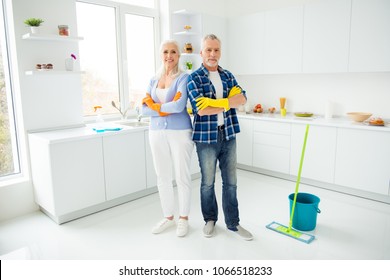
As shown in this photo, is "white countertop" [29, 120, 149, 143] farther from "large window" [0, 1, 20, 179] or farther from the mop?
the mop

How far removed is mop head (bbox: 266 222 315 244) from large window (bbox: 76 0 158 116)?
217 cm

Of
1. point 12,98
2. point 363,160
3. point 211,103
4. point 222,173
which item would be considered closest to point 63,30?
point 12,98

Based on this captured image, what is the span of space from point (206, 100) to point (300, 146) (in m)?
2.02

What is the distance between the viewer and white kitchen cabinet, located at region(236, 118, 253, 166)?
4344 millimetres

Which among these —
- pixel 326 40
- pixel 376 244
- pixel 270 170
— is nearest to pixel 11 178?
pixel 270 170

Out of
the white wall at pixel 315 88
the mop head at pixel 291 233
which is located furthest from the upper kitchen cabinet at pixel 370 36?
the mop head at pixel 291 233

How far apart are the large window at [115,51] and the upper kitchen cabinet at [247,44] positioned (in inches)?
44.6

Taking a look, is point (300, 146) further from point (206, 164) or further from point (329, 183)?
point (206, 164)

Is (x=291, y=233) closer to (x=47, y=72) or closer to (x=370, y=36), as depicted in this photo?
(x=370, y=36)

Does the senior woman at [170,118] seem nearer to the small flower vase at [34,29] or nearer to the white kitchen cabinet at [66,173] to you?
the white kitchen cabinet at [66,173]

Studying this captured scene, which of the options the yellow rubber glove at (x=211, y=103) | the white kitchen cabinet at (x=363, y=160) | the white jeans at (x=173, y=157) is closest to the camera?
the yellow rubber glove at (x=211, y=103)

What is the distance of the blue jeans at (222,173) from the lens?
2.42 meters

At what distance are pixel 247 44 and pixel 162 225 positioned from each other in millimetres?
2869

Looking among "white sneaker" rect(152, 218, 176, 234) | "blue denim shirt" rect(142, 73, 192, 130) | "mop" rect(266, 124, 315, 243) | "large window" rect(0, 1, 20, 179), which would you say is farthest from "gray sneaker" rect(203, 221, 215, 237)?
"large window" rect(0, 1, 20, 179)
